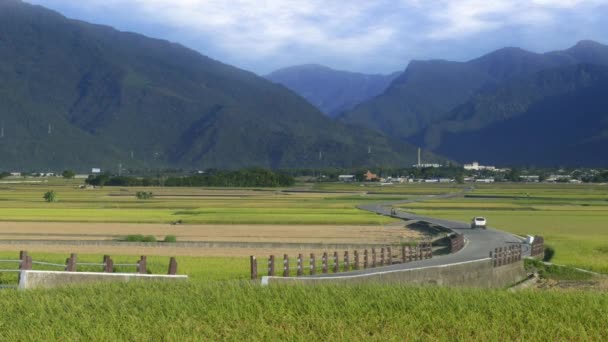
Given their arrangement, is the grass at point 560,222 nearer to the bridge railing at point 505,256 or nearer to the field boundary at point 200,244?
the bridge railing at point 505,256

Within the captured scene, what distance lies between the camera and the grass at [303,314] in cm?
1416

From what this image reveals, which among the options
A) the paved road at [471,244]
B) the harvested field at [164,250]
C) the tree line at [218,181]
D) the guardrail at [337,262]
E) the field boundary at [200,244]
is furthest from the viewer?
the tree line at [218,181]

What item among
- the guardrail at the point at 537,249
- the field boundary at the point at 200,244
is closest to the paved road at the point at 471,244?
the guardrail at the point at 537,249

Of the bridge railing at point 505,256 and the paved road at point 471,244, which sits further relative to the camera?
the bridge railing at point 505,256

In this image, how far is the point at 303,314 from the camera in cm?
1487

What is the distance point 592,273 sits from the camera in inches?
1374

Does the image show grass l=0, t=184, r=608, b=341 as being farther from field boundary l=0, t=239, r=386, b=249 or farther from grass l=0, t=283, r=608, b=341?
field boundary l=0, t=239, r=386, b=249

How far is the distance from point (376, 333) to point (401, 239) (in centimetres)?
4095

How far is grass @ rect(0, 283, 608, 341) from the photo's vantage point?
1416 cm

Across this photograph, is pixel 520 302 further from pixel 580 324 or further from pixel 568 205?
pixel 568 205

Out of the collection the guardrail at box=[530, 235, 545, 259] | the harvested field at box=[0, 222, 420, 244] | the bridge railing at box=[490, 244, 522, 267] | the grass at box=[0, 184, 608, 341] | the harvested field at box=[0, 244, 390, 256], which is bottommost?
the harvested field at box=[0, 222, 420, 244]

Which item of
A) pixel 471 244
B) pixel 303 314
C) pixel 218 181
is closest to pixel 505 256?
pixel 471 244

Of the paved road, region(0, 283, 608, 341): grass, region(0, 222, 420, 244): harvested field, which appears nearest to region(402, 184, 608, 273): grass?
the paved road

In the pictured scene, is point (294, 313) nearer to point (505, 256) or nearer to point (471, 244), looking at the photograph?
point (505, 256)
